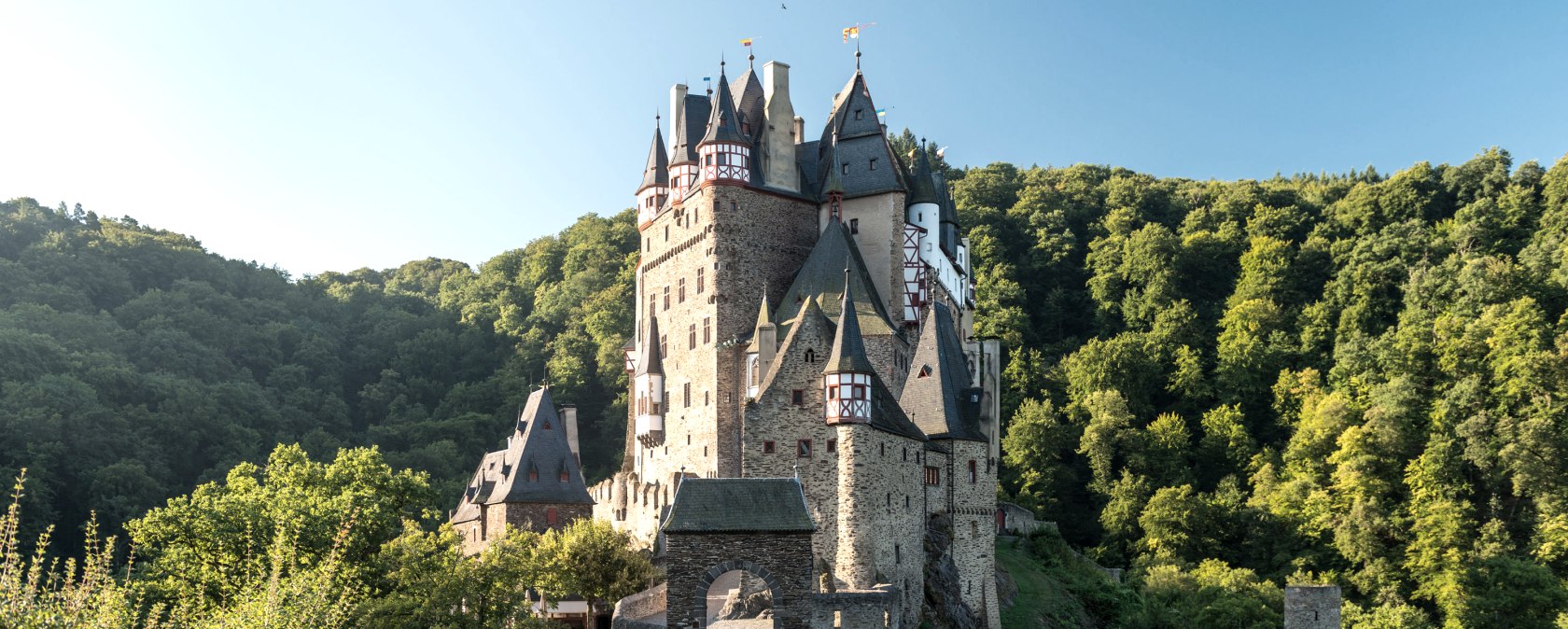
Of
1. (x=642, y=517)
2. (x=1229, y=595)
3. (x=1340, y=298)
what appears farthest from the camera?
(x=1340, y=298)

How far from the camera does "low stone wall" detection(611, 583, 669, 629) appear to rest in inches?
1516

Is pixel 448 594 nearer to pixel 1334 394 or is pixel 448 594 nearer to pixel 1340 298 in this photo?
pixel 1334 394

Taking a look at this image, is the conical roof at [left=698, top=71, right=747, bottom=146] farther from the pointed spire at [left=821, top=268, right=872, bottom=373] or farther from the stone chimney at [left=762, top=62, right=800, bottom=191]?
the pointed spire at [left=821, top=268, right=872, bottom=373]

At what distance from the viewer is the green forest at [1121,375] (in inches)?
2394

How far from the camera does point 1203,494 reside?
6962cm

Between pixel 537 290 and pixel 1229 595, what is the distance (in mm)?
51238

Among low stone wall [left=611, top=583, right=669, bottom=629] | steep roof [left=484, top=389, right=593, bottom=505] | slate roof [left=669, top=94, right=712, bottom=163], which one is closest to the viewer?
low stone wall [left=611, top=583, right=669, bottom=629]

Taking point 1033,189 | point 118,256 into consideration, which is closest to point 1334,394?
point 1033,189

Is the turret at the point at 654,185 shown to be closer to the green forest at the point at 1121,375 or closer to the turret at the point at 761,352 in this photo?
the turret at the point at 761,352

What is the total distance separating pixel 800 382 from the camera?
45.3 meters

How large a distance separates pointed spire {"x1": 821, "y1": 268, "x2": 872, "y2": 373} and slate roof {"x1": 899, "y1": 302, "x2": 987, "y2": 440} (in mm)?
3715

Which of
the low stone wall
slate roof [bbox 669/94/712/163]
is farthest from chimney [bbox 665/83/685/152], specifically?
the low stone wall

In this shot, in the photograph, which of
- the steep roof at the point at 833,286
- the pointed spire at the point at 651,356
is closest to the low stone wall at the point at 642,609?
the steep roof at the point at 833,286

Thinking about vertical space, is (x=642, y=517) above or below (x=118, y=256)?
below
